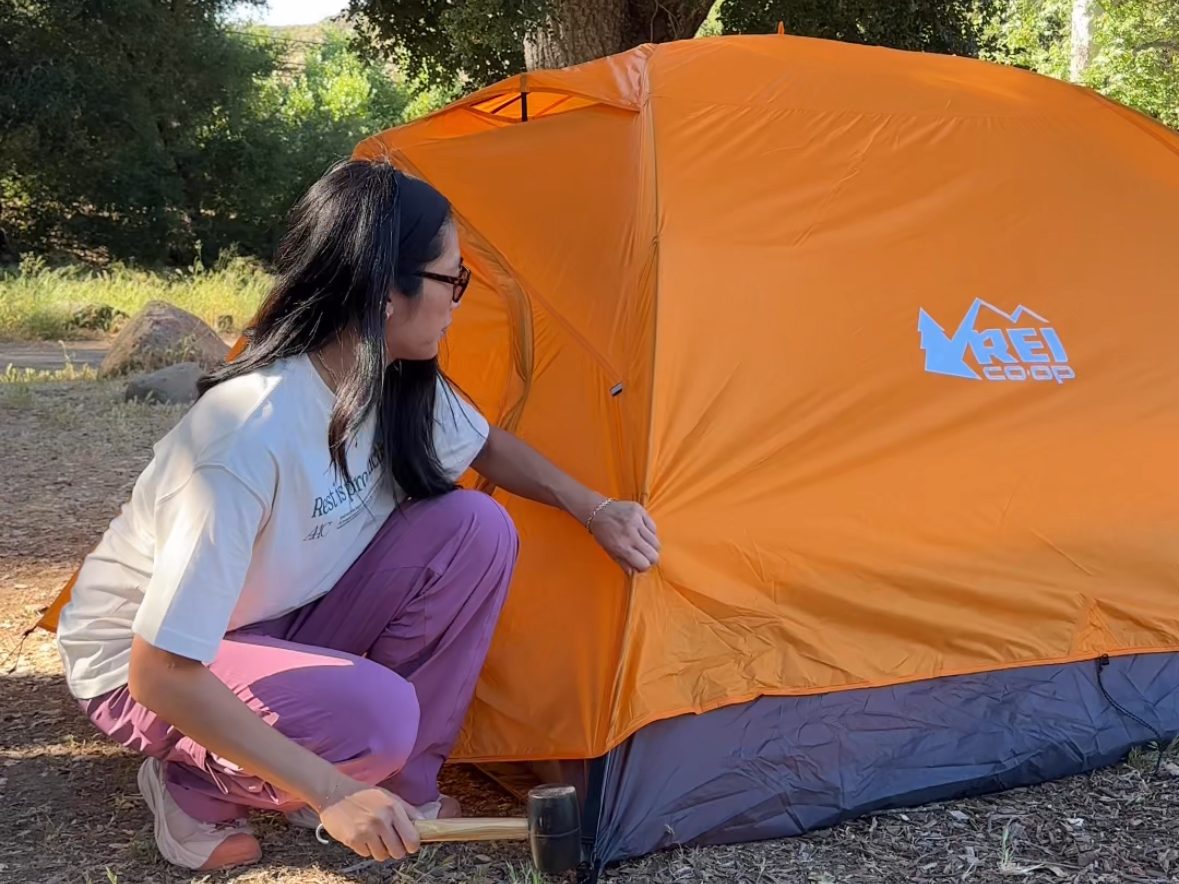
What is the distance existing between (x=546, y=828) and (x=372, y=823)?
1.08 ft

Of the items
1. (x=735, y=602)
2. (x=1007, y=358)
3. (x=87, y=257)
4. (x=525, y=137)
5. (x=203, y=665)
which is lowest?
(x=87, y=257)

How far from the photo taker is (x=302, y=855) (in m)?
2.31

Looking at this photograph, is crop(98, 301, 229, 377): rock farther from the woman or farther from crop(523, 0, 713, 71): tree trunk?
the woman

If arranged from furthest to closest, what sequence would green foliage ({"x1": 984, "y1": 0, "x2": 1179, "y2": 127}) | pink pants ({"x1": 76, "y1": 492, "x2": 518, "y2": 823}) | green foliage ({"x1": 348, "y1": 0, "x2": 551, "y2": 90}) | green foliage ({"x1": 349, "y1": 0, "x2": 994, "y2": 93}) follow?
green foliage ({"x1": 984, "y1": 0, "x2": 1179, "y2": 127})
green foliage ({"x1": 349, "y1": 0, "x2": 994, "y2": 93})
green foliage ({"x1": 348, "y1": 0, "x2": 551, "y2": 90})
pink pants ({"x1": 76, "y1": 492, "x2": 518, "y2": 823})

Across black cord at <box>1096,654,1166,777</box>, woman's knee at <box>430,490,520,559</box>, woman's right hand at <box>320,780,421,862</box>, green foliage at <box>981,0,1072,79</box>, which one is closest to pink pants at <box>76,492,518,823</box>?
woman's knee at <box>430,490,520,559</box>

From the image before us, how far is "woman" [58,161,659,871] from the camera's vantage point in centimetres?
173

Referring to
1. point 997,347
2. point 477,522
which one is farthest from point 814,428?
point 477,522

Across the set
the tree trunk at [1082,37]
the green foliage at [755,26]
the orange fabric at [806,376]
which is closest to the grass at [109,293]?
the green foliage at [755,26]

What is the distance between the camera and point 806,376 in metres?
2.58

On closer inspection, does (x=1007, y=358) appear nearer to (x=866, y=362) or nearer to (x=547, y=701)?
(x=866, y=362)

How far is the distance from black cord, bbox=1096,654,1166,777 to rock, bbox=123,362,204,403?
221 inches

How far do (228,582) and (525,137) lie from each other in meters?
1.57

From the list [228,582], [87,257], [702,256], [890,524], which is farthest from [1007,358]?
[87,257]

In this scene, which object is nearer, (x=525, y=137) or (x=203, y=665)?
(x=203, y=665)
